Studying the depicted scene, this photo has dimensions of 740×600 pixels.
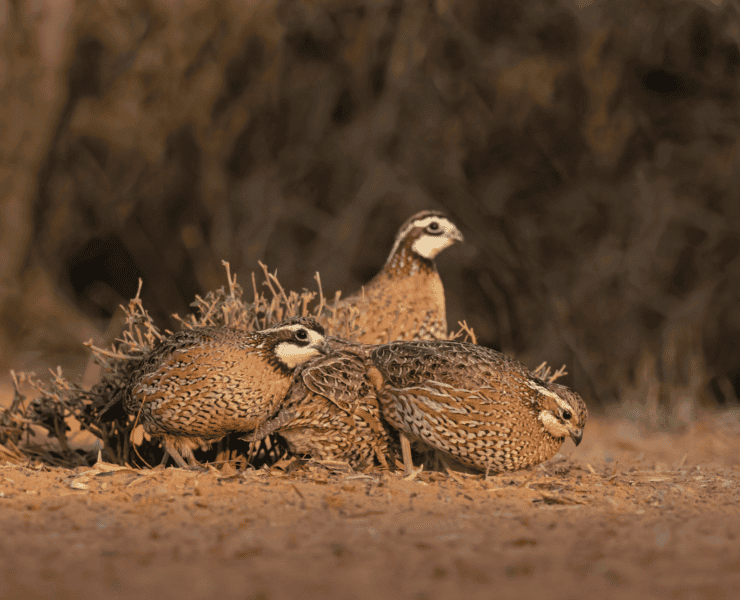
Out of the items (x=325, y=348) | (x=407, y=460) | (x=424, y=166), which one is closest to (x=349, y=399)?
(x=325, y=348)

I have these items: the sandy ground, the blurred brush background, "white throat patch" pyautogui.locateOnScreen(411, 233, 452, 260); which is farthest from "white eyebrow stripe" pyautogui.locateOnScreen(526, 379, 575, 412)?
the blurred brush background

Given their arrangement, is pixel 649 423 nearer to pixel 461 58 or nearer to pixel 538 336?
pixel 538 336

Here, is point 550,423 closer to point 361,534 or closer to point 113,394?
point 361,534

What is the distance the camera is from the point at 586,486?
12.9 ft

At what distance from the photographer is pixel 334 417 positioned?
4.28 metres

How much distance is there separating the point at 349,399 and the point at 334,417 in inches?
4.7

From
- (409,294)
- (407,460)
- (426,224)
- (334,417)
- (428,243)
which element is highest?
(426,224)

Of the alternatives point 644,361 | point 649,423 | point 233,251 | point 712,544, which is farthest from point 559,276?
point 712,544

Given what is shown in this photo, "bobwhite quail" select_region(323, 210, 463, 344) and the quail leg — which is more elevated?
"bobwhite quail" select_region(323, 210, 463, 344)

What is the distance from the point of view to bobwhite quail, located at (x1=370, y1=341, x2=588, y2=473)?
3.97 m

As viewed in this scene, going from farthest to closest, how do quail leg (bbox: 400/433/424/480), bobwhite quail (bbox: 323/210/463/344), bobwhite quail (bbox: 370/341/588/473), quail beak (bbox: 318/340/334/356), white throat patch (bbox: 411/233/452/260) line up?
white throat patch (bbox: 411/233/452/260) → bobwhite quail (bbox: 323/210/463/344) → quail beak (bbox: 318/340/334/356) → quail leg (bbox: 400/433/424/480) → bobwhite quail (bbox: 370/341/588/473)

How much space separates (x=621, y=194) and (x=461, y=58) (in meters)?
2.54

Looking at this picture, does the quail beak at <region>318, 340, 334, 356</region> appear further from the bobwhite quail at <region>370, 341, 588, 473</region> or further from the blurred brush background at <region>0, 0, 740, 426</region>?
the blurred brush background at <region>0, 0, 740, 426</region>

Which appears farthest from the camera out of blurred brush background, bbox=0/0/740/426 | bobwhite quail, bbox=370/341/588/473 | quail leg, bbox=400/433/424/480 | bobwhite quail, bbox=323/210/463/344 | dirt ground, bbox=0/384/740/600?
blurred brush background, bbox=0/0/740/426
